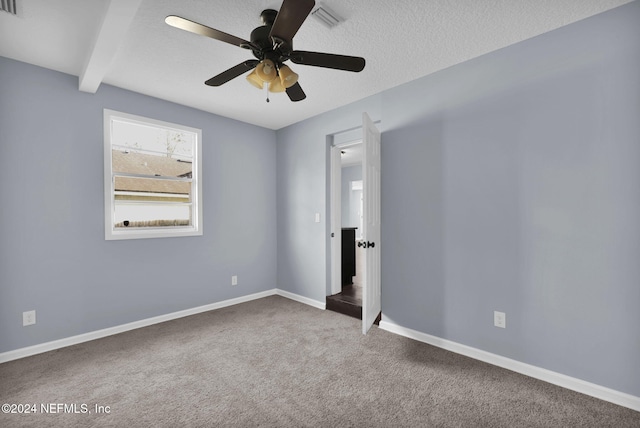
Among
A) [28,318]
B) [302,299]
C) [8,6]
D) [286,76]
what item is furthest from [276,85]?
[302,299]

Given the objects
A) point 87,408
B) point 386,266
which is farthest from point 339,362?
point 87,408

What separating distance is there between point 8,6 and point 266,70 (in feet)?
5.93

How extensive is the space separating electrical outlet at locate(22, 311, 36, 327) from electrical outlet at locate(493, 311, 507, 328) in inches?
159

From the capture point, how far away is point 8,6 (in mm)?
1896

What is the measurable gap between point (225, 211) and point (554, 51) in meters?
3.78

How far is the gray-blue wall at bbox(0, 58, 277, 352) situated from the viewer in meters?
2.55

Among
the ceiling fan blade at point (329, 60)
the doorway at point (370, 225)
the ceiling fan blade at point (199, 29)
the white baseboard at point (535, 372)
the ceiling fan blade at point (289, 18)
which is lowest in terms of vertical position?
the white baseboard at point (535, 372)

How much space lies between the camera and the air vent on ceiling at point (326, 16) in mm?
1908

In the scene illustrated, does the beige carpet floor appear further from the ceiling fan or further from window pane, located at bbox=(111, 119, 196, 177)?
the ceiling fan

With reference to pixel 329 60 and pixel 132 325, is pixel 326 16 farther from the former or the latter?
pixel 132 325

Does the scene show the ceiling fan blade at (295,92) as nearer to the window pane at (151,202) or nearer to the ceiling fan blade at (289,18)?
the ceiling fan blade at (289,18)

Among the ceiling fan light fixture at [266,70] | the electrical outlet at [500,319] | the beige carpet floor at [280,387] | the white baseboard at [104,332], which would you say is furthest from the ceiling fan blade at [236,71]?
the white baseboard at [104,332]

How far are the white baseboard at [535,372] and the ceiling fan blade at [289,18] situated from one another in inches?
109

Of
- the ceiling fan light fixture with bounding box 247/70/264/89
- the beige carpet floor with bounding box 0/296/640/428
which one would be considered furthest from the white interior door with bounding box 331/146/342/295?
the ceiling fan light fixture with bounding box 247/70/264/89
